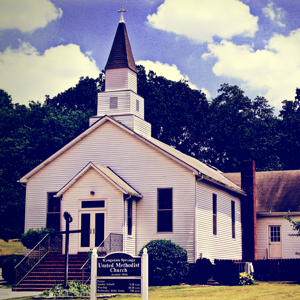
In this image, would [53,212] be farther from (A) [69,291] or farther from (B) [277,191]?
(B) [277,191]

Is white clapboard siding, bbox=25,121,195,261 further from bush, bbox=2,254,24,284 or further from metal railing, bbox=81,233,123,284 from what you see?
bush, bbox=2,254,24,284

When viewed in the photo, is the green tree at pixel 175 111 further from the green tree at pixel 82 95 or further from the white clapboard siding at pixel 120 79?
the white clapboard siding at pixel 120 79

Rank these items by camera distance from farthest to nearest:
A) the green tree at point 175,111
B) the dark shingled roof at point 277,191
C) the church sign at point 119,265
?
the green tree at point 175,111 → the dark shingled roof at point 277,191 → the church sign at point 119,265

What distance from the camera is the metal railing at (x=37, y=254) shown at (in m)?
23.3

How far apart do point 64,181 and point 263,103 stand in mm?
50816

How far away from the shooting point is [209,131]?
180 feet

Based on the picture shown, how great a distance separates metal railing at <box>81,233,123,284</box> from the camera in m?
22.6

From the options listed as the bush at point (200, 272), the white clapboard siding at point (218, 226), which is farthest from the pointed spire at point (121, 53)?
the bush at point (200, 272)

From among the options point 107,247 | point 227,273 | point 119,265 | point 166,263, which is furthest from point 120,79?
point 119,265

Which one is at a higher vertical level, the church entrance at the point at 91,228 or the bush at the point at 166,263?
the church entrance at the point at 91,228

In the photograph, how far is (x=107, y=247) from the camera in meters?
24.2

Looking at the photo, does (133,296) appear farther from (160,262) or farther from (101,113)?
(101,113)

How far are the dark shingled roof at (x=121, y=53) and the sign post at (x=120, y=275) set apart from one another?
17646 mm

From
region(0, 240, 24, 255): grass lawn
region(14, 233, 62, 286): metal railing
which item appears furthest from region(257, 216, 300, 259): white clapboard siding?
region(0, 240, 24, 255): grass lawn
